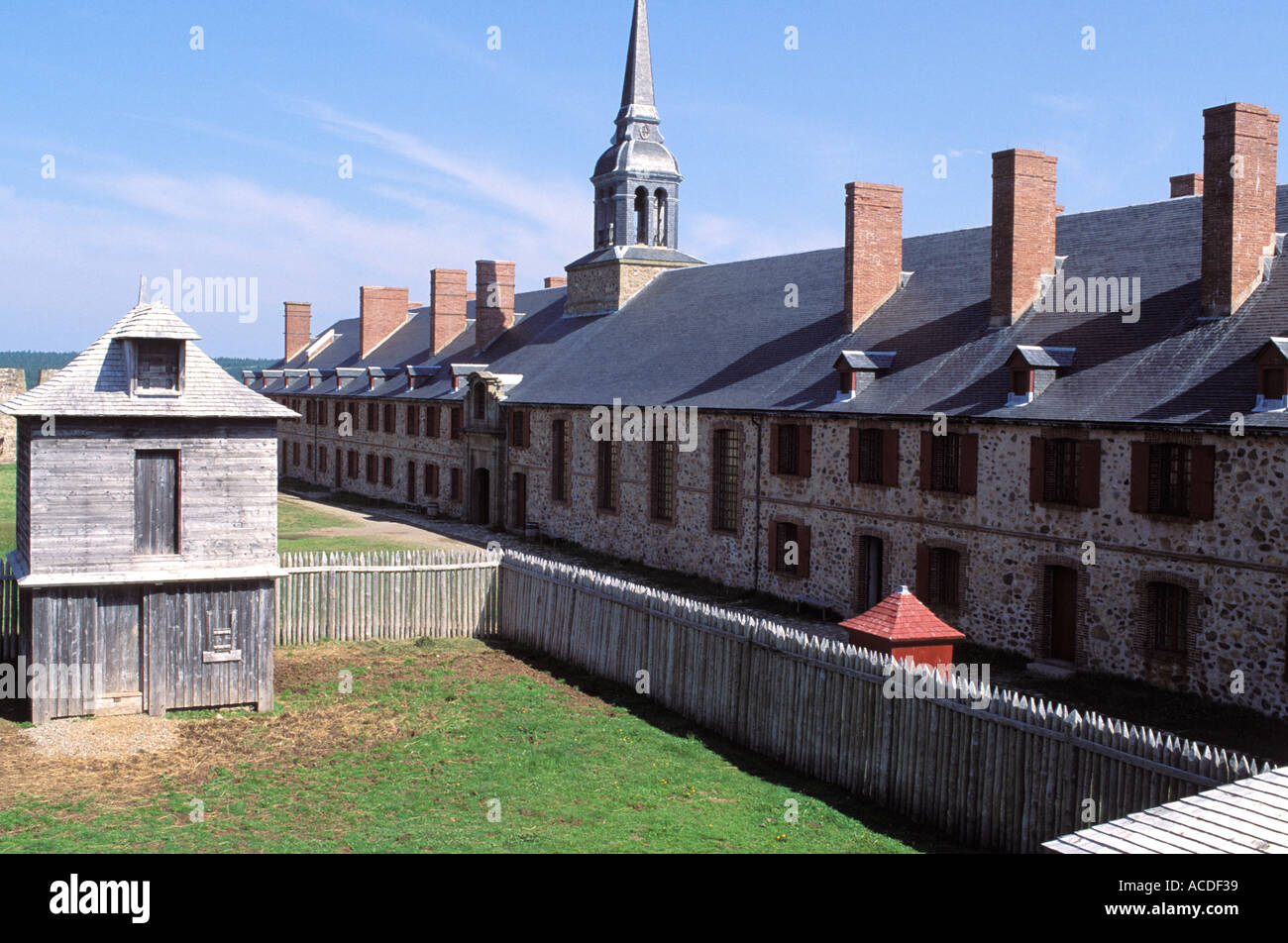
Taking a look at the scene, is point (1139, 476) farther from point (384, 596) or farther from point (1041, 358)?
point (384, 596)

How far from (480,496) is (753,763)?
29.7 m

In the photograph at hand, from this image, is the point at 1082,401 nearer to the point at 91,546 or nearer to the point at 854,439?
the point at 854,439

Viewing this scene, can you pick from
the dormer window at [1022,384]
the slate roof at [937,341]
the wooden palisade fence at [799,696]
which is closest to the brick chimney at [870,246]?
the slate roof at [937,341]

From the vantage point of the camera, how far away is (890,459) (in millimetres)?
25844

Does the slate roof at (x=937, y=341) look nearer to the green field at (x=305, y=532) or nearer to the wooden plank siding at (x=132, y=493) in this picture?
the green field at (x=305, y=532)

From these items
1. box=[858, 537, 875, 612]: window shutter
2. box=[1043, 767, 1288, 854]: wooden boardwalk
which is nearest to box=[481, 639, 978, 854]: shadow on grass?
box=[1043, 767, 1288, 854]: wooden boardwalk

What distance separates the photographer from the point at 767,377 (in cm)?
3086

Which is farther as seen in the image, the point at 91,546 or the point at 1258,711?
the point at 1258,711

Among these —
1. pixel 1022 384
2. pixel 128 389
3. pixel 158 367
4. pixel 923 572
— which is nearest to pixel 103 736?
pixel 128 389

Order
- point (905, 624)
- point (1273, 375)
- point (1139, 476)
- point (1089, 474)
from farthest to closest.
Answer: point (1089, 474)
point (1139, 476)
point (1273, 375)
point (905, 624)

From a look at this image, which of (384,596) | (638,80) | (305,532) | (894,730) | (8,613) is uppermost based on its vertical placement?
(638,80)
